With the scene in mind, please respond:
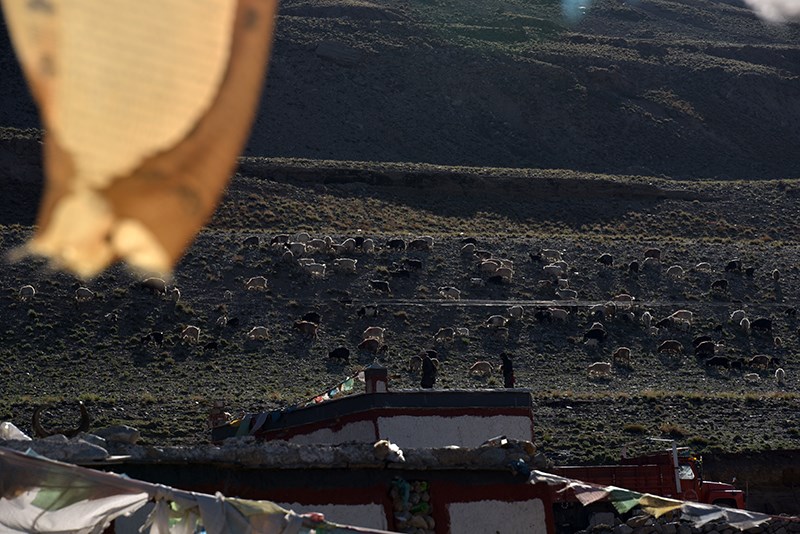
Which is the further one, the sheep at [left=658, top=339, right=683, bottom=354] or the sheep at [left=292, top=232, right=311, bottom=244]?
the sheep at [left=292, top=232, right=311, bottom=244]

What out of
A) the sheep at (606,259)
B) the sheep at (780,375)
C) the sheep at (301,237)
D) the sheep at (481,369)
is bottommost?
the sheep at (481,369)

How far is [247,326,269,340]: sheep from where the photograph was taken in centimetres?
4981

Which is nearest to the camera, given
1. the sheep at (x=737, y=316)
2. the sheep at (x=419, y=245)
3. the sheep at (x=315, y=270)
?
the sheep at (x=737, y=316)

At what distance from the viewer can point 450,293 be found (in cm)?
5772

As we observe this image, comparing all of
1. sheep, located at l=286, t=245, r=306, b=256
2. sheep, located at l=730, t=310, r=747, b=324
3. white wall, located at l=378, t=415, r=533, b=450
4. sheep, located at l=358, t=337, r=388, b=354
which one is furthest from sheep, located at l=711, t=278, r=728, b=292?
white wall, located at l=378, t=415, r=533, b=450

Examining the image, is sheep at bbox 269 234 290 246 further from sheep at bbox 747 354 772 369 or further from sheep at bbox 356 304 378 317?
sheep at bbox 747 354 772 369

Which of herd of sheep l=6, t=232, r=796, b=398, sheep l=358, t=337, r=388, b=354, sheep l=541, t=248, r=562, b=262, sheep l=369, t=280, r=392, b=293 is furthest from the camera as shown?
sheep l=541, t=248, r=562, b=262

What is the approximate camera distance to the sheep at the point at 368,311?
53781 mm

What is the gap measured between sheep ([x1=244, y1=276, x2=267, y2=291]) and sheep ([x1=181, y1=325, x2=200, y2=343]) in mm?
6549

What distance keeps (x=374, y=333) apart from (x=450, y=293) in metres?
7.46

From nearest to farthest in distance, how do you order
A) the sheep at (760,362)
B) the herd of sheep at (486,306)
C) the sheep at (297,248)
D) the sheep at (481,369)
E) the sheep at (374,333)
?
1. the sheep at (481,369)
2. the herd of sheep at (486,306)
3. the sheep at (374,333)
4. the sheep at (760,362)
5. the sheep at (297,248)

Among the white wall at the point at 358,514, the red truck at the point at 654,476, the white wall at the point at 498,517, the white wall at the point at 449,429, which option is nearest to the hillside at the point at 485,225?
the red truck at the point at 654,476

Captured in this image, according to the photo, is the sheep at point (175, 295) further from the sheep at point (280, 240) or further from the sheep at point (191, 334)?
the sheep at point (280, 240)

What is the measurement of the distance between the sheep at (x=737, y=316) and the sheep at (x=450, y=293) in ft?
35.7
